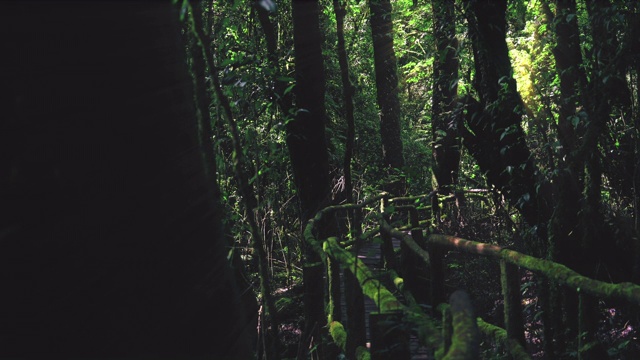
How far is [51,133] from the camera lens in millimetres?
1412

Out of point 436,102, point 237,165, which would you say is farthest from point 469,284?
point 237,165

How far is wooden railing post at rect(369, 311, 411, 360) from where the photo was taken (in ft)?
11.6

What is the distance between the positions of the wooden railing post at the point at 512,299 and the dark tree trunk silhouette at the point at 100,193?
2888mm

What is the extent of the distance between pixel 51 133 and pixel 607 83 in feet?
17.2

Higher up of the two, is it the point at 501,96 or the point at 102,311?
the point at 501,96

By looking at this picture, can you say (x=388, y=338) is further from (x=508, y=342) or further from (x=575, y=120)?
(x=575, y=120)

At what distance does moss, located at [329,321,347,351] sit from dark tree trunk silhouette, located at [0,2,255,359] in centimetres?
403

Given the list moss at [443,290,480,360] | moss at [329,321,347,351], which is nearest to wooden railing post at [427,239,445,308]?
moss at [329,321,347,351]

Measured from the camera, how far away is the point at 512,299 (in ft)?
14.6

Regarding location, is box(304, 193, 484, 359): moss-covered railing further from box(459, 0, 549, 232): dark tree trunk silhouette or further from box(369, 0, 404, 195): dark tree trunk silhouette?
box(369, 0, 404, 195): dark tree trunk silhouette

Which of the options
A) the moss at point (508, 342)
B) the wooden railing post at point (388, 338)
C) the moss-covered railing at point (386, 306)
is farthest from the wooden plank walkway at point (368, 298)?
the wooden railing post at point (388, 338)

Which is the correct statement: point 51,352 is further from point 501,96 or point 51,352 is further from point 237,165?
point 501,96

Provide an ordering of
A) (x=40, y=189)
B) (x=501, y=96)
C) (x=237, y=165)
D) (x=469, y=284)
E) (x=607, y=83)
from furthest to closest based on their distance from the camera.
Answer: (x=469, y=284)
(x=501, y=96)
(x=607, y=83)
(x=237, y=165)
(x=40, y=189)

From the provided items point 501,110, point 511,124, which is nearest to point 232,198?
point 511,124
